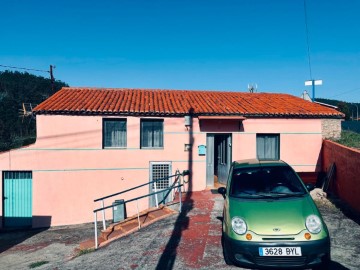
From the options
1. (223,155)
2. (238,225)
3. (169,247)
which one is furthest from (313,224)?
(223,155)

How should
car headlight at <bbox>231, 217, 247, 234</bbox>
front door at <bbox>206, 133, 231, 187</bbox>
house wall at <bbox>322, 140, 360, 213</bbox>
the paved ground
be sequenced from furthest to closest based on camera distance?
1. front door at <bbox>206, 133, 231, 187</bbox>
2. house wall at <bbox>322, 140, 360, 213</bbox>
3. the paved ground
4. car headlight at <bbox>231, 217, 247, 234</bbox>

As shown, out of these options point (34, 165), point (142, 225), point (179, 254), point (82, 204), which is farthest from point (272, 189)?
point (34, 165)

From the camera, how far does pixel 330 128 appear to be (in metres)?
13.4

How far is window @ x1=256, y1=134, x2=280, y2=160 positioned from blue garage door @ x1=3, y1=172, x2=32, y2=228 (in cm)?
993

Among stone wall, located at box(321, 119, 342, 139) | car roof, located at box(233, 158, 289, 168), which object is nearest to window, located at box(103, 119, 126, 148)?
car roof, located at box(233, 158, 289, 168)

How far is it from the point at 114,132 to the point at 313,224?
949cm

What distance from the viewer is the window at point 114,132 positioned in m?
12.7

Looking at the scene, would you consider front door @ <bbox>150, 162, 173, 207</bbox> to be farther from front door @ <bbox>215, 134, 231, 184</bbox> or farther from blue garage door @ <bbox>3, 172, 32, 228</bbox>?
blue garage door @ <bbox>3, 172, 32, 228</bbox>

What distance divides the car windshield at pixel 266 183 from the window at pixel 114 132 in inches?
292

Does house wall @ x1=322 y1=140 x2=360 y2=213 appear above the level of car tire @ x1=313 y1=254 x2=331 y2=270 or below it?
above

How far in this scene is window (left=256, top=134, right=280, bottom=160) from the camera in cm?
1330

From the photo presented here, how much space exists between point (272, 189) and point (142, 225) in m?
4.16

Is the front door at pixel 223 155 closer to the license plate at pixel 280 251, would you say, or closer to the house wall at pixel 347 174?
the house wall at pixel 347 174

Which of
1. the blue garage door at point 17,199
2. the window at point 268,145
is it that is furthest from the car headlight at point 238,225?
the blue garage door at point 17,199
